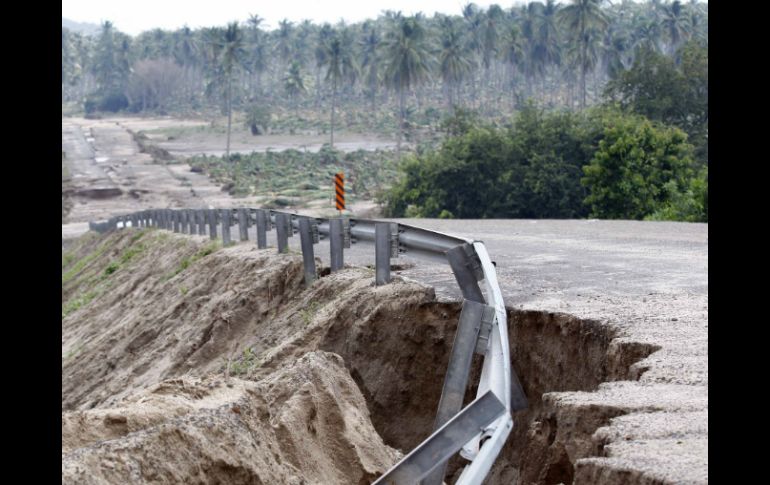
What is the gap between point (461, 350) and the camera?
6.84 metres

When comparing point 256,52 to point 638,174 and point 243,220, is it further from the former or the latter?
point 243,220

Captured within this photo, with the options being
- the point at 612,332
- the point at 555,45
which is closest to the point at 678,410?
the point at 612,332

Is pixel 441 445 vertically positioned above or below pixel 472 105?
below

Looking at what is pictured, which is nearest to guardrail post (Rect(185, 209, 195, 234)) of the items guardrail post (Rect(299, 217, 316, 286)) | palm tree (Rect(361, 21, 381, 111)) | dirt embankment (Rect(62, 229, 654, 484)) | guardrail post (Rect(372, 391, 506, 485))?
dirt embankment (Rect(62, 229, 654, 484))

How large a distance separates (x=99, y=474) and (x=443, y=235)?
4.88 m

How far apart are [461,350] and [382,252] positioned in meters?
4.14

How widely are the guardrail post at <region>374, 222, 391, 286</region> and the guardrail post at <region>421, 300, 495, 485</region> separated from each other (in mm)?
3843

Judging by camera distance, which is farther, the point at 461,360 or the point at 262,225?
the point at 262,225

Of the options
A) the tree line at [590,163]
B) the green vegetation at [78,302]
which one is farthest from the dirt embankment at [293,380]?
the tree line at [590,163]

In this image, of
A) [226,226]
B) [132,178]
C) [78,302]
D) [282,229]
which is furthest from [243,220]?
[132,178]

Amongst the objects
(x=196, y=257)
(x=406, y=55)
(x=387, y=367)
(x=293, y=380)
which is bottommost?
(x=387, y=367)

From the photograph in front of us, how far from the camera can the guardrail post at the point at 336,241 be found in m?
12.5

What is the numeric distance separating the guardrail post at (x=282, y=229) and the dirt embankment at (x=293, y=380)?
371 millimetres
